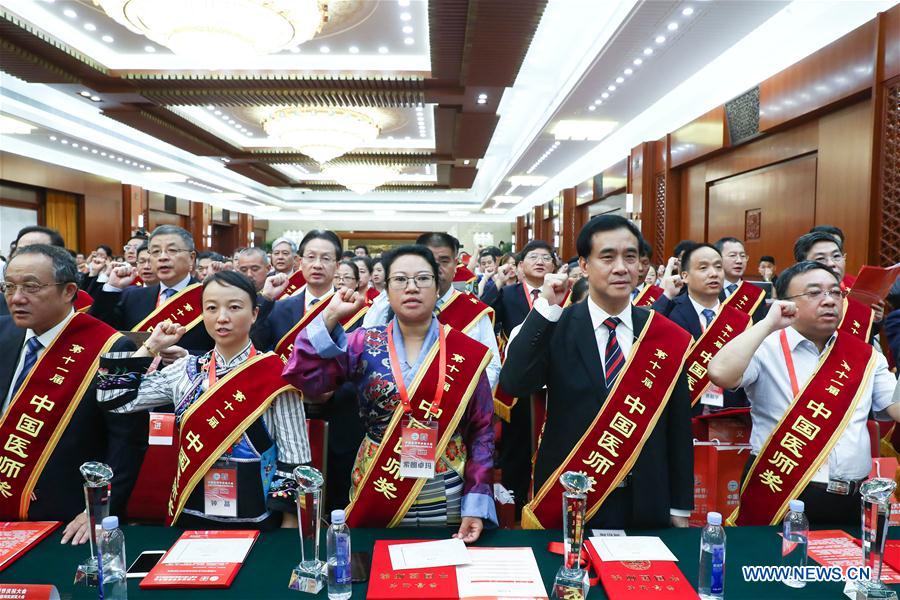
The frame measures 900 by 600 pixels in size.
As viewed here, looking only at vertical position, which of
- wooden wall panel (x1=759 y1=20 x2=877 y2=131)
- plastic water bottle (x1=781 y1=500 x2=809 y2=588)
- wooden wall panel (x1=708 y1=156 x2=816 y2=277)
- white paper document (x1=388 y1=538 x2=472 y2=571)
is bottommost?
white paper document (x1=388 y1=538 x2=472 y2=571)

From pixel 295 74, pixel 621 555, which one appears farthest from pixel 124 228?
Result: pixel 621 555

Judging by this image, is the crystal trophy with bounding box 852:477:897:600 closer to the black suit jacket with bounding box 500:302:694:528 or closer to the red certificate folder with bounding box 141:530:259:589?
the black suit jacket with bounding box 500:302:694:528

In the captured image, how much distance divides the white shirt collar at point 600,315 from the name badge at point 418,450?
0.56 metres

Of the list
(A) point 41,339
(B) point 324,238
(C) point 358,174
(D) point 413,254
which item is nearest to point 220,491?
(A) point 41,339

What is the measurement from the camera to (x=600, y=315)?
1.63 metres

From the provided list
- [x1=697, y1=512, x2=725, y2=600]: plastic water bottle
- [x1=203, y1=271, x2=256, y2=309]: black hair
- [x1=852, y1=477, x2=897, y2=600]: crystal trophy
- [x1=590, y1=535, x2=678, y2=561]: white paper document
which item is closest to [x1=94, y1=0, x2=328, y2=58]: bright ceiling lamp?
[x1=203, y1=271, x2=256, y2=309]: black hair

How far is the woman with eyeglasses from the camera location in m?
1.53

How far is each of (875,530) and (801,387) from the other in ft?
1.98

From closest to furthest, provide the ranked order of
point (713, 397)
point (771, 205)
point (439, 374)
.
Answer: point (439, 374) < point (713, 397) < point (771, 205)

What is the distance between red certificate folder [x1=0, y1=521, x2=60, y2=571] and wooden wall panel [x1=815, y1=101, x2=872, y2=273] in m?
4.75

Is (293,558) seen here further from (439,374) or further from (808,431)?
(808,431)

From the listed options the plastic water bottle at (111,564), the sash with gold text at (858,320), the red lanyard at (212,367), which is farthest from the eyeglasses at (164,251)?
the sash with gold text at (858,320)

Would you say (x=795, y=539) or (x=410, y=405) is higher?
(x=410, y=405)

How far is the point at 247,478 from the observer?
151cm
